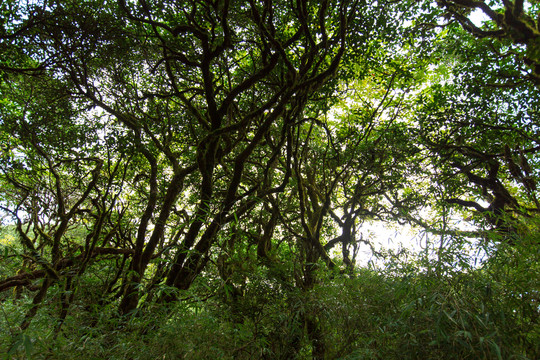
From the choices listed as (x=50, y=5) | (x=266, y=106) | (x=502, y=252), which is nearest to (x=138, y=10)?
(x=50, y=5)

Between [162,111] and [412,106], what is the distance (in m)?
4.47

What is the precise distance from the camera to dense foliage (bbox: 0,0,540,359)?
5.82ft

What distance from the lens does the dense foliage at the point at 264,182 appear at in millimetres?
1772

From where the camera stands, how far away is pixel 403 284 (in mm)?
1808

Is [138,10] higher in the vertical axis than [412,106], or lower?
lower

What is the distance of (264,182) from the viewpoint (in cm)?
361

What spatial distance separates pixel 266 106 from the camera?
10.7 feet

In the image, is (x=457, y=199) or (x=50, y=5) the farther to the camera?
(x=457, y=199)

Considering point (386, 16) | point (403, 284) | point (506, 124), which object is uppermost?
point (386, 16)

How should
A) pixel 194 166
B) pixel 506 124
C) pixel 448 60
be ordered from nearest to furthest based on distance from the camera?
pixel 194 166 → pixel 506 124 → pixel 448 60

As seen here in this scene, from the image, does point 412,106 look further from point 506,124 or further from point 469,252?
point 469,252

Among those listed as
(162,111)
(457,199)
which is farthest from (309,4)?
(457,199)

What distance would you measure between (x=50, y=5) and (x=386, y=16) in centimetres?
398

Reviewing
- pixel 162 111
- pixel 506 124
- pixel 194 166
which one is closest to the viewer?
pixel 194 166
